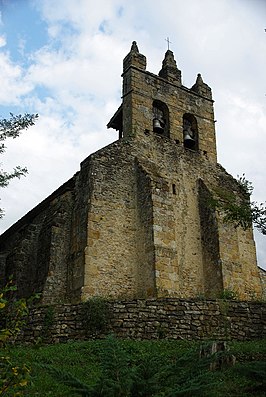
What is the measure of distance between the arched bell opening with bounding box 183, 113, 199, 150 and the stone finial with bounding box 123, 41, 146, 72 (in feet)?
9.43

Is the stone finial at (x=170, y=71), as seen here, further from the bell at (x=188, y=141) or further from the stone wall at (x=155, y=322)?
the stone wall at (x=155, y=322)

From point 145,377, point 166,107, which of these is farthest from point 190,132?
point 145,377

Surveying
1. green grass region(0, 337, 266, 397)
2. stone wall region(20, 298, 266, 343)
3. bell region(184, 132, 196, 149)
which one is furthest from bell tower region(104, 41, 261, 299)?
green grass region(0, 337, 266, 397)

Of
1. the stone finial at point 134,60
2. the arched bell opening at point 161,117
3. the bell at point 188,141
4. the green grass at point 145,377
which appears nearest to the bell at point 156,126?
the arched bell opening at point 161,117

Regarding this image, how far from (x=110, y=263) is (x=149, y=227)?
1742 mm

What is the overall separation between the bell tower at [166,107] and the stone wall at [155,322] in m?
7.86

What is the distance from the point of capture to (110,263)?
1609 centimetres

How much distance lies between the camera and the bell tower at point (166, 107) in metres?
19.2

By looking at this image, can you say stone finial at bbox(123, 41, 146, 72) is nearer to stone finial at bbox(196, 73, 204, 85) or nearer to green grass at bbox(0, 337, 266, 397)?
stone finial at bbox(196, 73, 204, 85)

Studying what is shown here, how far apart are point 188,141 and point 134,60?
3985mm

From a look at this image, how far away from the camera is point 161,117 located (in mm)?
20250

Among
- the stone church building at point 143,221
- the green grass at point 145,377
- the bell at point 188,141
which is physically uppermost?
the bell at point 188,141

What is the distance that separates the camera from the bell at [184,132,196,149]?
20.6 meters

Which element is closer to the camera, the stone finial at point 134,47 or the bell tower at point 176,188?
the bell tower at point 176,188
